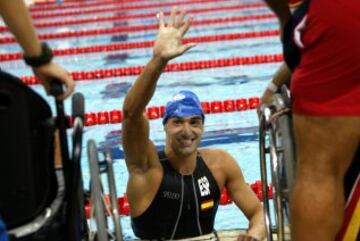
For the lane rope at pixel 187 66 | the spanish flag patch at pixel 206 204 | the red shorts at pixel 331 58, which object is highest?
the red shorts at pixel 331 58

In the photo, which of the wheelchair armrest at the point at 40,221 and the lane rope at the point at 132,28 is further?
the lane rope at the point at 132,28

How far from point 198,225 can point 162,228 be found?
16 centimetres

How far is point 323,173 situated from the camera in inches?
77.9

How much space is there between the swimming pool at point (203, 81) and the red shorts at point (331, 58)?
2371 mm

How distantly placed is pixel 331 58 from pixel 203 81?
5398mm

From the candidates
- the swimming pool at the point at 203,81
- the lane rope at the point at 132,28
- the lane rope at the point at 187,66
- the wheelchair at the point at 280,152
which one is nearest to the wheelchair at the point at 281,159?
the wheelchair at the point at 280,152

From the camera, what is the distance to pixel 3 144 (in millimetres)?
1859

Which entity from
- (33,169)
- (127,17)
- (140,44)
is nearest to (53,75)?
(33,169)

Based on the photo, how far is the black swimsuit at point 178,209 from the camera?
10.2 ft

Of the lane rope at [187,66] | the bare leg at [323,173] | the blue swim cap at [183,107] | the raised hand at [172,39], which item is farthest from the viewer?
the lane rope at [187,66]

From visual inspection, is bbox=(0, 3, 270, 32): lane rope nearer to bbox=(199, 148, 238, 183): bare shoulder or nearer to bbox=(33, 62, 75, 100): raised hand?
bbox=(199, 148, 238, 183): bare shoulder

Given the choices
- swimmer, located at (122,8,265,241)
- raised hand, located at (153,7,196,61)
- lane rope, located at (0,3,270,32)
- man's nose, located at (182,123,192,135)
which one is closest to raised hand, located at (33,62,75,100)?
raised hand, located at (153,7,196,61)

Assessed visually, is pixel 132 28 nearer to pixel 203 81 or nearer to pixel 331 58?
pixel 203 81

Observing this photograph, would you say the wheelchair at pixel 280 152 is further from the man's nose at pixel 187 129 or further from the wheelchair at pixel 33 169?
the man's nose at pixel 187 129
